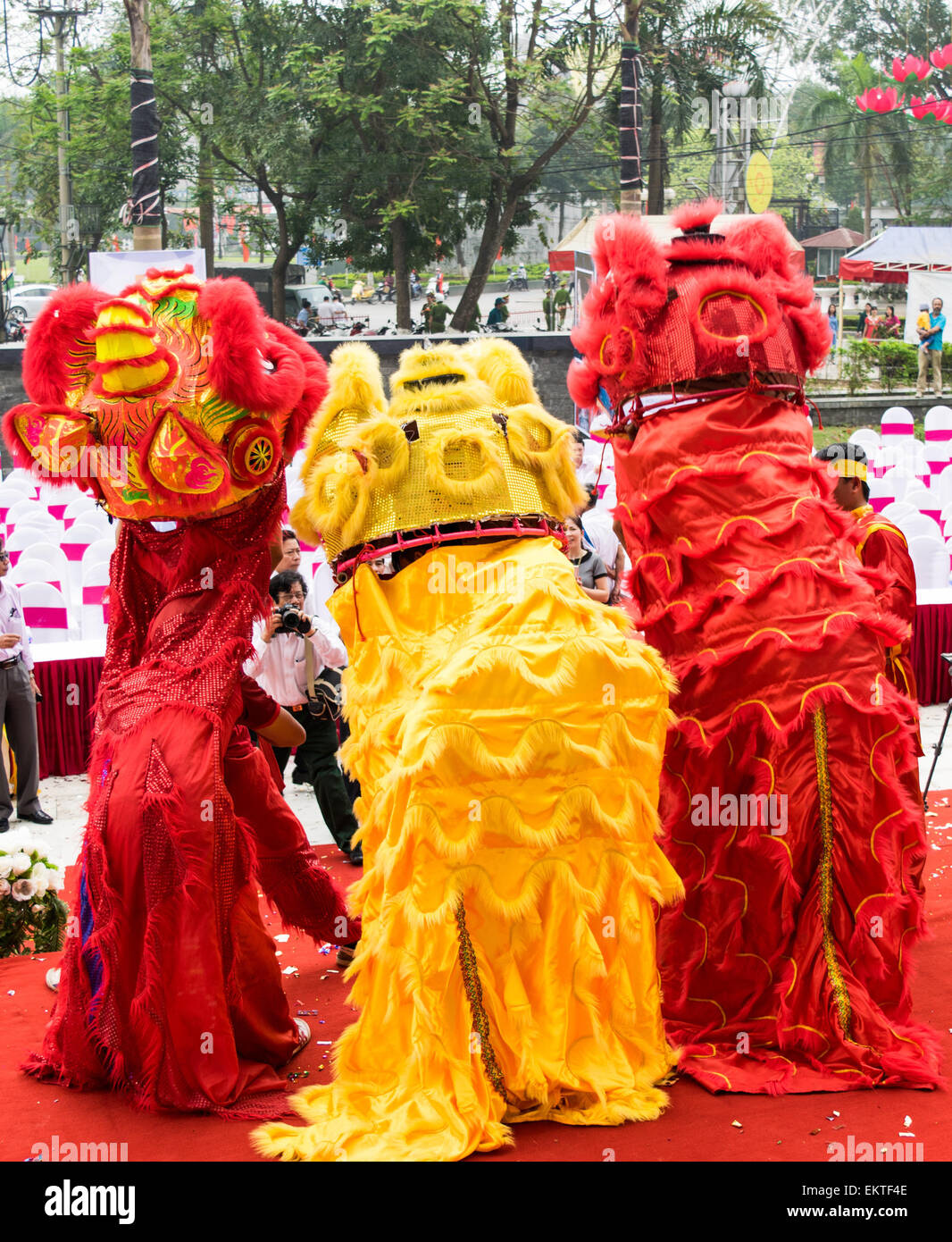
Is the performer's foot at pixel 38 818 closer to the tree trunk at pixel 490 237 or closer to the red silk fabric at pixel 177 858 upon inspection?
the red silk fabric at pixel 177 858

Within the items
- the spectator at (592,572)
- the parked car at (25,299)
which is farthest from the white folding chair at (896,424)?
the parked car at (25,299)

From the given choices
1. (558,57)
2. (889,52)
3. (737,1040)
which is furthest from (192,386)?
(889,52)

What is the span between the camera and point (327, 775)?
5.69 metres

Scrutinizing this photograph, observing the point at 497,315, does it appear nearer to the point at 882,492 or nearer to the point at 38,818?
the point at 882,492

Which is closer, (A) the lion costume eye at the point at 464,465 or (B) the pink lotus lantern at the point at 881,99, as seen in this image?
(A) the lion costume eye at the point at 464,465

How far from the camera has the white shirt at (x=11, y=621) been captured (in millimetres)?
6266

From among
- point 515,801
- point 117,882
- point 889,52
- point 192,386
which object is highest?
point 889,52

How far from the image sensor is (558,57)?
65.6 feet

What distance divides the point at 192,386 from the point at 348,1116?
1.93 metres

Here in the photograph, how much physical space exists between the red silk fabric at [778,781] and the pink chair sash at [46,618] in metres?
4.91

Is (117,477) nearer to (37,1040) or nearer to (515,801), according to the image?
(515,801)

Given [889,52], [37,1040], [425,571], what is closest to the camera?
[425,571]

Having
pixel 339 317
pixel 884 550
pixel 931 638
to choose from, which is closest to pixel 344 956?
pixel 884 550

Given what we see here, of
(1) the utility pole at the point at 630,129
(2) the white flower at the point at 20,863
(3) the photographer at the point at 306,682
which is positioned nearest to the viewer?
(2) the white flower at the point at 20,863
